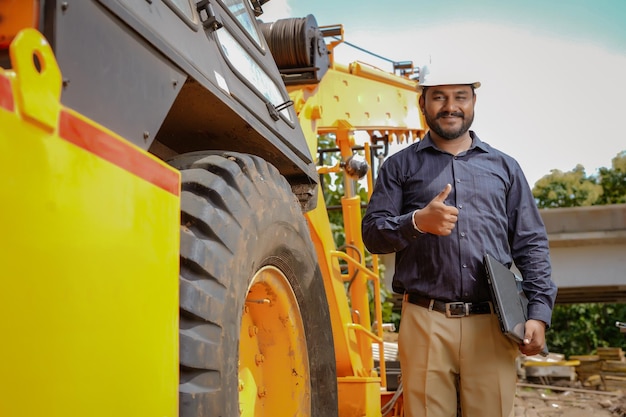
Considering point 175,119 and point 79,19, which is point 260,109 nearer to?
point 175,119

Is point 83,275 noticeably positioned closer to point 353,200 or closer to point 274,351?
point 274,351

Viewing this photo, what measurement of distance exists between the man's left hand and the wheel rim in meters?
0.98

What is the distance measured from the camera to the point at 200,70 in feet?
7.85

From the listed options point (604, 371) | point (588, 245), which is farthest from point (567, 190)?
point (588, 245)

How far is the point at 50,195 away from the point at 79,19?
489mm

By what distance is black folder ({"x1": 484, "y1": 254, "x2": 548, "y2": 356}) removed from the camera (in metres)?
3.33

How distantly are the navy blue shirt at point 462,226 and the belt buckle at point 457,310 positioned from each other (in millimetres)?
37

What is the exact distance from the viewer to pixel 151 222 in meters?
1.84

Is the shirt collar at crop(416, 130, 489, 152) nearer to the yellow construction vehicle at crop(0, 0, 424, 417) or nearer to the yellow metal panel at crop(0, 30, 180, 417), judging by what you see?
the yellow construction vehicle at crop(0, 0, 424, 417)

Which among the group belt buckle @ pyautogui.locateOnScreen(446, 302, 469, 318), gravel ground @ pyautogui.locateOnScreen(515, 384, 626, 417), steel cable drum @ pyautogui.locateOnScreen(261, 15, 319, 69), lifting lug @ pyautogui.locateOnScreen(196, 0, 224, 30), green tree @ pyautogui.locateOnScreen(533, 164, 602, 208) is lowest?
gravel ground @ pyautogui.locateOnScreen(515, 384, 626, 417)

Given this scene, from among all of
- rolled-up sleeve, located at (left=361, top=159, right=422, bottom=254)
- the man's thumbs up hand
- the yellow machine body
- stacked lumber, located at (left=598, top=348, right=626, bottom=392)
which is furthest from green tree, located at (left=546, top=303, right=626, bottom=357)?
the man's thumbs up hand

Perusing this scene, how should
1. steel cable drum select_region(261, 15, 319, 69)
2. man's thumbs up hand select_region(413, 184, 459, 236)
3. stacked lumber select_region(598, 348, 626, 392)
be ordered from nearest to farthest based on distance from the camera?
man's thumbs up hand select_region(413, 184, 459, 236) → steel cable drum select_region(261, 15, 319, 69) → stacked lumber select_region(598, 348, 626, 392)

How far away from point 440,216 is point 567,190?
3838 cm

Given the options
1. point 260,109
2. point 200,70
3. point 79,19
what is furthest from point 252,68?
point 79,19
